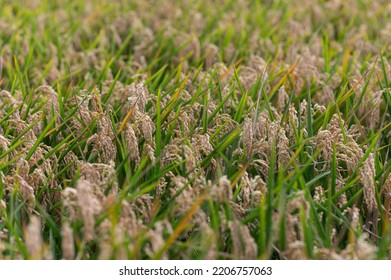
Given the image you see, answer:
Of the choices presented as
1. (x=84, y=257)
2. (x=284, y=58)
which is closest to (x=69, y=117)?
(x=84, y=257)

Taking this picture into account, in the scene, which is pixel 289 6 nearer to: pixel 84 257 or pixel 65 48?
pixel 65 48

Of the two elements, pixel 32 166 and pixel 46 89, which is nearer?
pixel 32 166

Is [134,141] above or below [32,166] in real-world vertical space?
above

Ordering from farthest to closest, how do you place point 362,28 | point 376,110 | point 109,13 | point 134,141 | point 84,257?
point 109,13 < point 362,28 < point 376,110 < point 134,141 < point 84,257

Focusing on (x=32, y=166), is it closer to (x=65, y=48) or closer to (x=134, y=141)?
(x=134, y=141)

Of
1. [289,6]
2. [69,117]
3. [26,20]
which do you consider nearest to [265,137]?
[69,117]

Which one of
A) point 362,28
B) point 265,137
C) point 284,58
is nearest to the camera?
point 265,137
